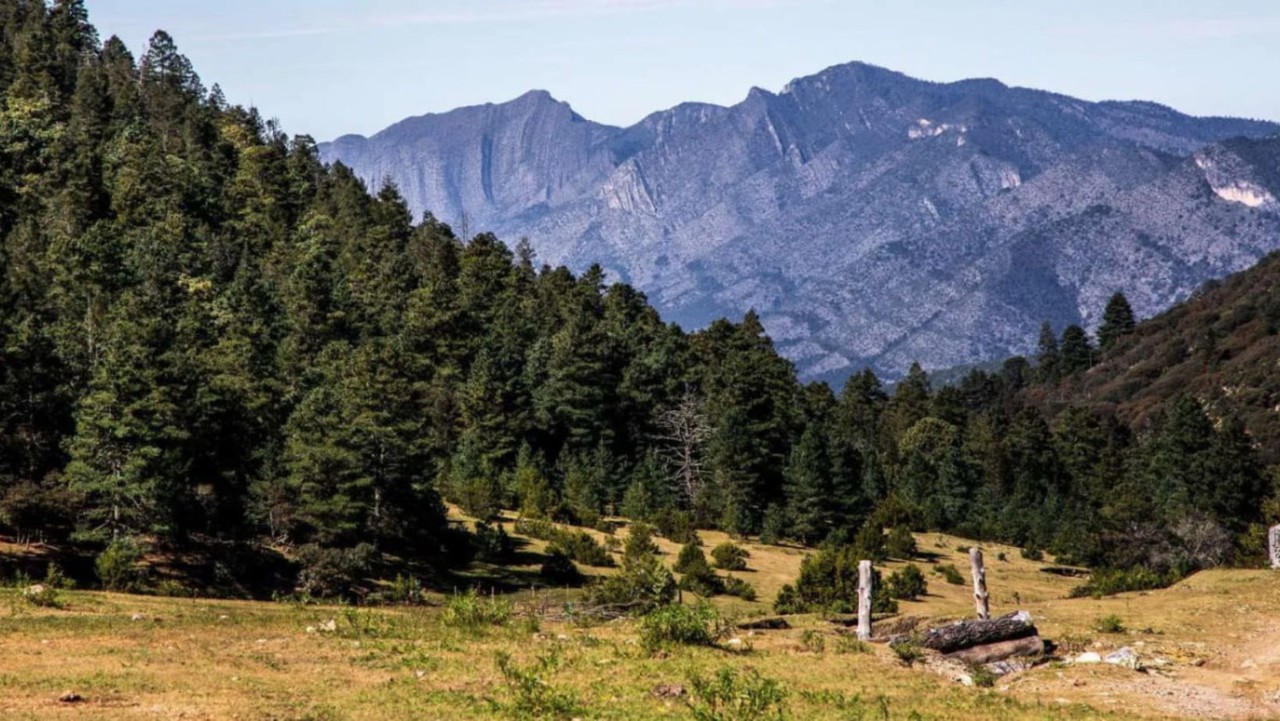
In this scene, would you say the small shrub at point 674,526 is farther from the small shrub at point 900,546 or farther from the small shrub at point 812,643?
the small shrub at point 812,643

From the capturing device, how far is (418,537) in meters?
Result: 52.6

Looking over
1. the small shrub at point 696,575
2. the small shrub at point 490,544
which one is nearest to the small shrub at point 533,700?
the small shrub at point 696,575

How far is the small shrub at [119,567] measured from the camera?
37.2 metres

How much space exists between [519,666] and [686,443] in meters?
59.8

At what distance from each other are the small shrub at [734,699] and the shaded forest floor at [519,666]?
1.04 feet

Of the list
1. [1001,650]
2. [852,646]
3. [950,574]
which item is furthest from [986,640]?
[950,574]

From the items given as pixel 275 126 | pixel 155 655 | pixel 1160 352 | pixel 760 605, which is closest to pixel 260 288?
pixel 760 605

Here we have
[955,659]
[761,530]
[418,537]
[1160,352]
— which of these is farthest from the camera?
[1160,352]

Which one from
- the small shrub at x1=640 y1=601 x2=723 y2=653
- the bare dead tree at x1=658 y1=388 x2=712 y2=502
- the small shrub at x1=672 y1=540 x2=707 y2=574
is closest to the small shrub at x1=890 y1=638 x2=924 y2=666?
the small shrub at x1=640 y1=601 x2=723 y2=653

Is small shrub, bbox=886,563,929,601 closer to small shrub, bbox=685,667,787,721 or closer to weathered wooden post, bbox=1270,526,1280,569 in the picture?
→ weathered wooden post, bbox=1270,526,1280,569

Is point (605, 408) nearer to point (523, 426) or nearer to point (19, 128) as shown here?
point (523, 426)

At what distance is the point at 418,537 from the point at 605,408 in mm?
34141

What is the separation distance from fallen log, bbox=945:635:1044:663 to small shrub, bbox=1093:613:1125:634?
3.46 metres

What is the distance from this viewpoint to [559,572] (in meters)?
51.6
